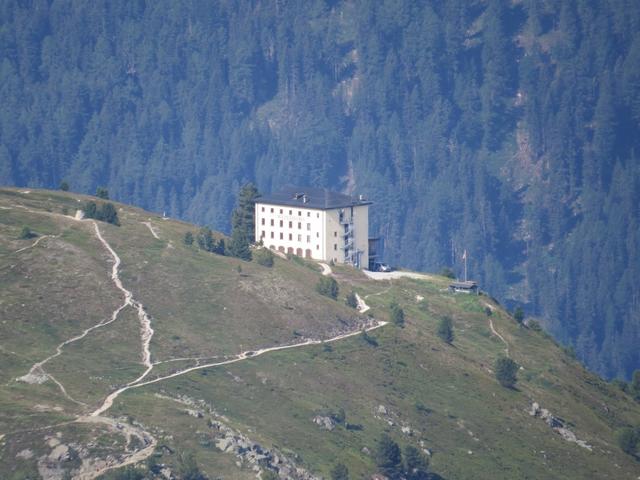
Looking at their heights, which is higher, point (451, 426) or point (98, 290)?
point (98, 290)

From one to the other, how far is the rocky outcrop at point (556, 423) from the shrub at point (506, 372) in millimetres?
4471

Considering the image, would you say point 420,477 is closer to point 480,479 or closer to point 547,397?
point 480,479

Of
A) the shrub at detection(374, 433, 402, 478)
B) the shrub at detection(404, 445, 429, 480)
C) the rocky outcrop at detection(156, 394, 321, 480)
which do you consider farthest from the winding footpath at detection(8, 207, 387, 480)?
the shrub at detection(404, 445, 429, 480)

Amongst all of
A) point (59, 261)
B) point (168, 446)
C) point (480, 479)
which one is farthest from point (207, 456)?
point (59, 261)

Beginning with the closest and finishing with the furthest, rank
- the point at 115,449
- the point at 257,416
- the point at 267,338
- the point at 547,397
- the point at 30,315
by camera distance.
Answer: the point at 115,449 → the point at 257,416 → the point at 30,315 → the point at 267,338 → the point at 547,397

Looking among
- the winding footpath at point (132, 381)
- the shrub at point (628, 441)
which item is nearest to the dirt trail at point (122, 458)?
the winding footpath at point (132, 381)

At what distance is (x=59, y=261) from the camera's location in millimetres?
183000

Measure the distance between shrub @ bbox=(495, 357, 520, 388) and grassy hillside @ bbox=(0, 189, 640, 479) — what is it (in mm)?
1042

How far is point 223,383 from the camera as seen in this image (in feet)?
535

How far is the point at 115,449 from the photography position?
136 m

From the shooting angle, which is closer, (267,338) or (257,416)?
(257,416)

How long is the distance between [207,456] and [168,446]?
3.49m

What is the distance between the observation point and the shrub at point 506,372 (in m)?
191

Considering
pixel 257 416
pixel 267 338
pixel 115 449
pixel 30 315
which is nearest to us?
pixel 115 449
